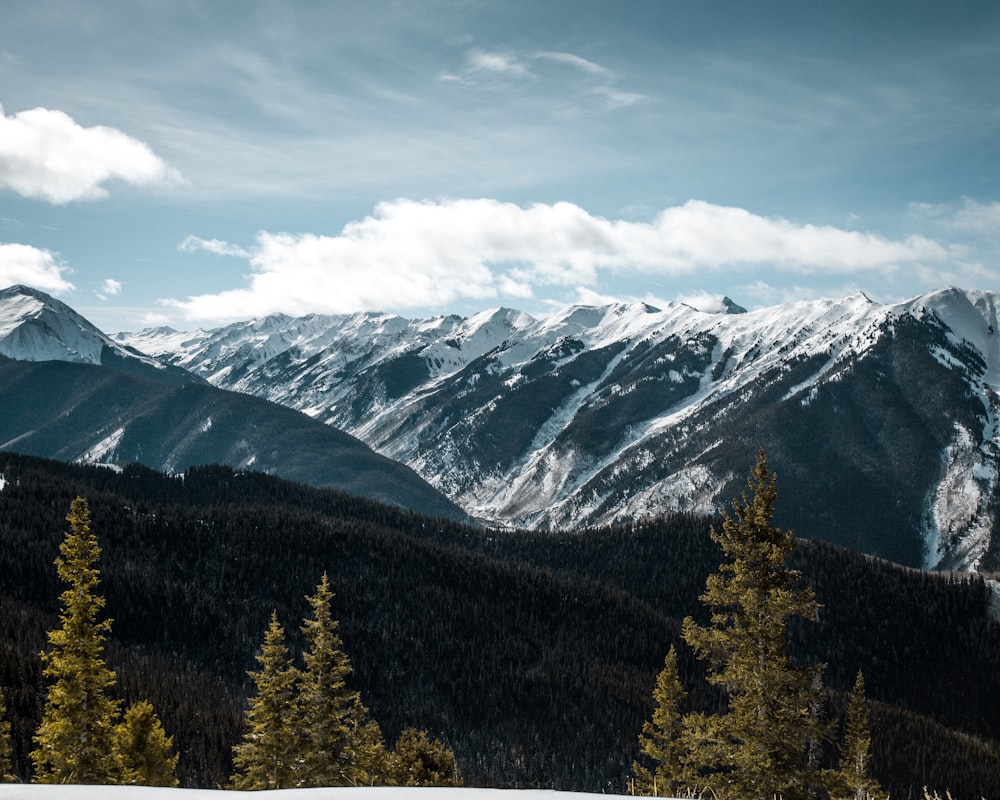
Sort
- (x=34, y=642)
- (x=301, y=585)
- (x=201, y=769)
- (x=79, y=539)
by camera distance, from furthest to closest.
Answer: (x=301, y=585) < (x=34, y=642) < (x=201, y=769) < (x=79, y=539)

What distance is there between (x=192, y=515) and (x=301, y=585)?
119 feet

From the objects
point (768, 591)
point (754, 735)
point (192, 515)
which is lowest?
point (192, 515)

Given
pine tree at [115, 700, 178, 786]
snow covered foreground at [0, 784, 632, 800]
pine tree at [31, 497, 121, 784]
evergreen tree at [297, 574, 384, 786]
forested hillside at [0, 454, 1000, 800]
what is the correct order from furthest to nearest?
forested hillside at [0, 454, 1000, 800] → evergreen tree at [297, 574, 384, 786] → pine tree at [115, 700, 178, 786] → pine tree at [31, 497, 121, 784] → snow covered foreground at [0, 784, 632, 800]

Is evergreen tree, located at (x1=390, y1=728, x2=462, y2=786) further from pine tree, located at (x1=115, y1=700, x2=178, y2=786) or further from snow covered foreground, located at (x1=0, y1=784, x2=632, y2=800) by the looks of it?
snow covered foreground, located at (x1=0, y1=784, x2=632, y2=800)

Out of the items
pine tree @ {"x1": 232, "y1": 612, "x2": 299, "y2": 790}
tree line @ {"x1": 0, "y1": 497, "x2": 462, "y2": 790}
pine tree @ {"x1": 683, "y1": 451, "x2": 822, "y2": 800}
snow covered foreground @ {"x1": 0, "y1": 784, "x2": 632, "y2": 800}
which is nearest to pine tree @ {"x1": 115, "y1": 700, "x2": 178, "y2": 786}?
tree line @ {"x1": 0, "y1": 497, "x2": 462, "y2": 790}

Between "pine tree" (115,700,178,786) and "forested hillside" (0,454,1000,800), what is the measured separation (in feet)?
194

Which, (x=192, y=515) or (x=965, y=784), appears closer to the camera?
(x=965, y=784)

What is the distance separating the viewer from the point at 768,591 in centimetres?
2073

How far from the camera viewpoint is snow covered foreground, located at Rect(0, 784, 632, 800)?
23.1 ft

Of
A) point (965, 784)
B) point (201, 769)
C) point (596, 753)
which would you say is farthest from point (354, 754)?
point (965, 784)

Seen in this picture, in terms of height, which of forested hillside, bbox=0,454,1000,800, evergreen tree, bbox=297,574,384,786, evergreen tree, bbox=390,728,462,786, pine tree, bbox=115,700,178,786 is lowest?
forested hillside, bbox=0,454,1000,800

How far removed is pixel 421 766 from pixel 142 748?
1475cm

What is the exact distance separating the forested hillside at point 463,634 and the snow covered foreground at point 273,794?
91.3 m

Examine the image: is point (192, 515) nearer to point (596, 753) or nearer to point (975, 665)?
point (596, 753)
